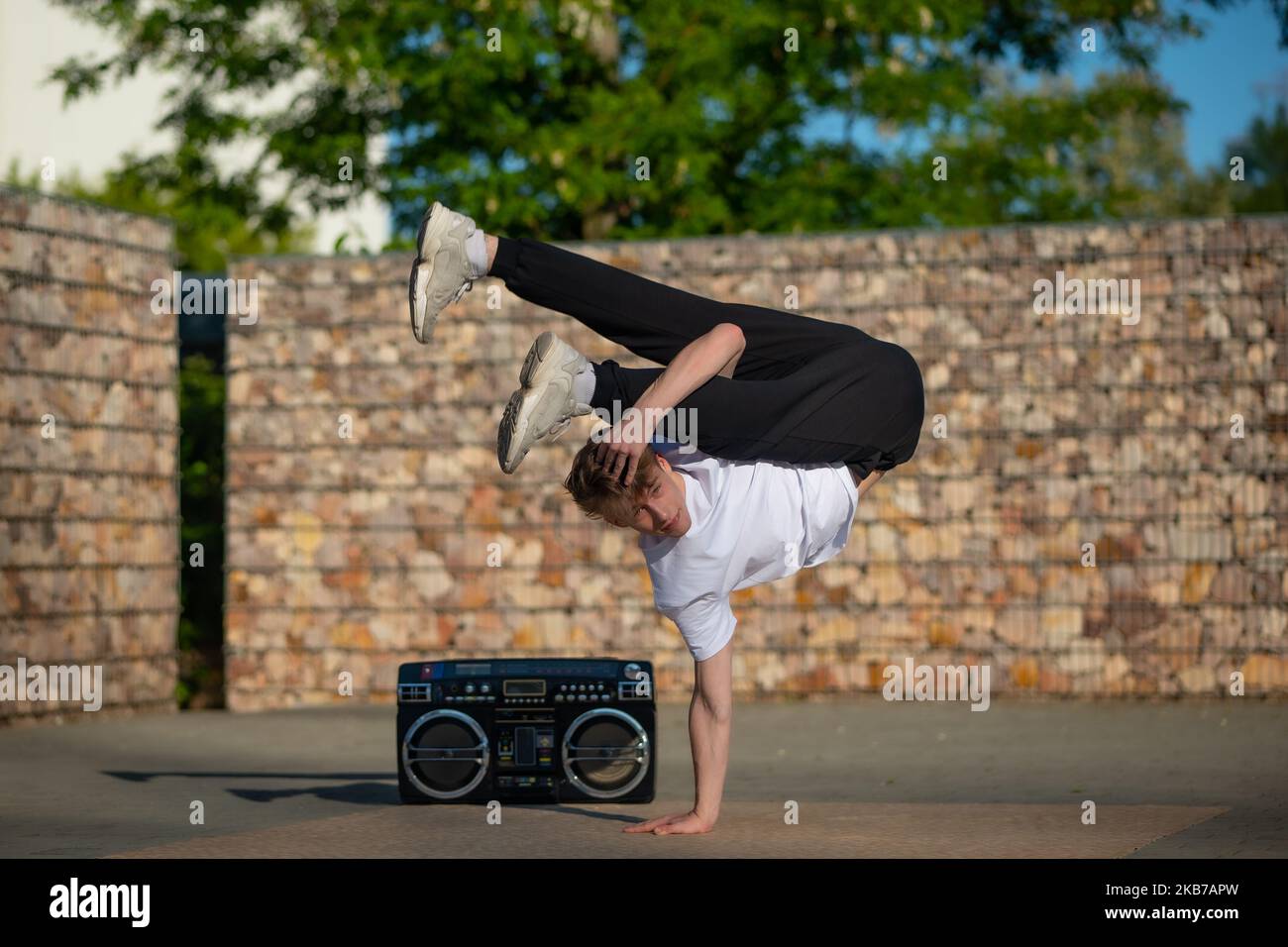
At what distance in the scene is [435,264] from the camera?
507cm

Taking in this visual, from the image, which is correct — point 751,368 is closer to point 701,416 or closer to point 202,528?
point 701,416

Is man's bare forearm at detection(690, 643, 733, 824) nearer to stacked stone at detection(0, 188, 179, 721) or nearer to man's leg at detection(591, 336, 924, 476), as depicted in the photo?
man's leg at detection(591, 336, 924, 476)

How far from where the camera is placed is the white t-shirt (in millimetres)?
5215

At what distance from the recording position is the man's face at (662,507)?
5.02 meters

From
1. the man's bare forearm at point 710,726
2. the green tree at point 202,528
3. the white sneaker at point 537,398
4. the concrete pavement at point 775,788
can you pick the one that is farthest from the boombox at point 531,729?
the green tree at point 202,528

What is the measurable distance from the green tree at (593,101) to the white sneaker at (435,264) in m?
9.74

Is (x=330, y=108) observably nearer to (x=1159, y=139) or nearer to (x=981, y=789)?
(x=981, y=789)

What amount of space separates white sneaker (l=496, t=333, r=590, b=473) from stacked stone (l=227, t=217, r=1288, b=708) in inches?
221

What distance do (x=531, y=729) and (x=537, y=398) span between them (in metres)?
1.57

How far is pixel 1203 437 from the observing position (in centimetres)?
1013

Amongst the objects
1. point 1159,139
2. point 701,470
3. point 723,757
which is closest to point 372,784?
point 723,757

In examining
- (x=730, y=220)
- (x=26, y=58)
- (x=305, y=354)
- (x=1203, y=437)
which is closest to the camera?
(x=1203, y=437)

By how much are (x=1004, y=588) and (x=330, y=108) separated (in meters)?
9.96

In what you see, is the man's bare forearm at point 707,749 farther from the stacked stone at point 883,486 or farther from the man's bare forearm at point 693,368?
the stacked stone at point 883,486
